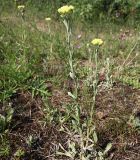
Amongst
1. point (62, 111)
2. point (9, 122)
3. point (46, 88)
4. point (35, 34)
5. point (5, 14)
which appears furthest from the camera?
point (5, 14)

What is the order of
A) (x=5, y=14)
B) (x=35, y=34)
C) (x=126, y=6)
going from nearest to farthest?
(x=35, y=34) → (x=5, y=14) → (x=126, y=6)

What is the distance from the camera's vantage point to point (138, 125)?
9.37ft

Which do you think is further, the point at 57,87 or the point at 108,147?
Result: the point at 57,87

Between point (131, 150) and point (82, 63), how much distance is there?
5.59ft

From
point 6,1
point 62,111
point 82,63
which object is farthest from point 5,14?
point 62,111

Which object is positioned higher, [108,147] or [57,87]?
[57,87]

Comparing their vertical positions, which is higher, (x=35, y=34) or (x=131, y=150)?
(x=35, y=34)

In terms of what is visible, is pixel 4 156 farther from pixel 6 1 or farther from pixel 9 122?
pixel 6 1

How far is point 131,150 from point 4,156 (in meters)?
0.94

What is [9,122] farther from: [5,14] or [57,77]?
[5,14]

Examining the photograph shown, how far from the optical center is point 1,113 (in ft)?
9.73

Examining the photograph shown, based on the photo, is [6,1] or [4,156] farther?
[6,1]

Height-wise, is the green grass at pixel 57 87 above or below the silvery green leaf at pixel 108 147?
above

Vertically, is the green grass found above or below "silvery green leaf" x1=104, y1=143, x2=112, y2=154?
above
